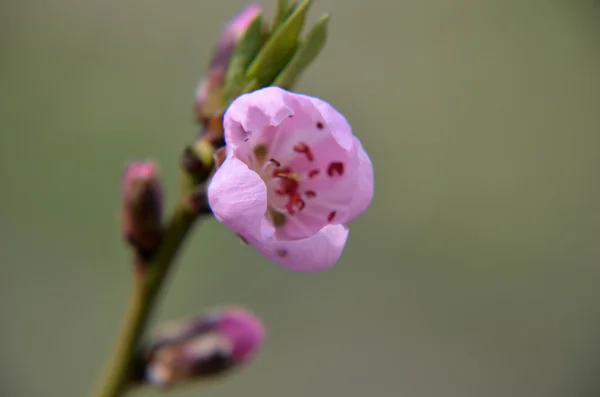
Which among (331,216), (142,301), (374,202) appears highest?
(374,202)

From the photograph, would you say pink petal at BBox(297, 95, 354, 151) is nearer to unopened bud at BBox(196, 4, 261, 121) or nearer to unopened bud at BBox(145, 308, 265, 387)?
unopened bud at BBox(196, 4, 261, 121)

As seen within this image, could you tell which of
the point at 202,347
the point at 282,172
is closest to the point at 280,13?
the point at 282,172

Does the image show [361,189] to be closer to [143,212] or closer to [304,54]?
[304,54]

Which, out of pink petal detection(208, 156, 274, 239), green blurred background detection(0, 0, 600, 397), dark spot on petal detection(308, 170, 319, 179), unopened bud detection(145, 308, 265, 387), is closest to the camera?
pink petal detection(208, 156, 274, 239)

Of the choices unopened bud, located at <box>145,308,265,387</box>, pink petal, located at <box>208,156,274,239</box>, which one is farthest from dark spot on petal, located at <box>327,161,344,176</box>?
unopened bud, located at <box>145,308,265,387</box>

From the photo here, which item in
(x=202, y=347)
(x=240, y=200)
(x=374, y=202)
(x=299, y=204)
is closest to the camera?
(x=240, y=200)

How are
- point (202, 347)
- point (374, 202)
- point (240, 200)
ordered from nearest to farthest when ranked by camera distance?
point (240, 200) → point (202, 347) → point (374, 202)
